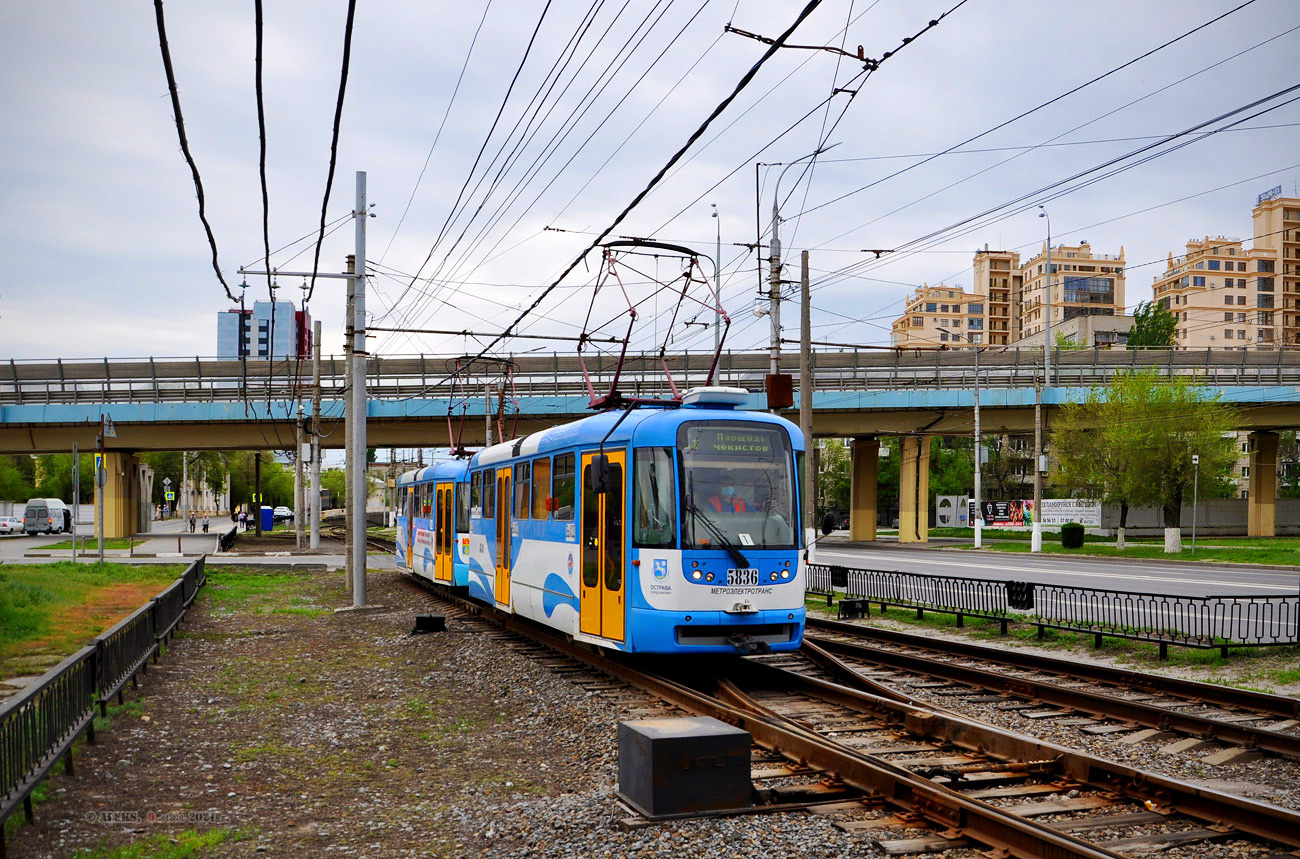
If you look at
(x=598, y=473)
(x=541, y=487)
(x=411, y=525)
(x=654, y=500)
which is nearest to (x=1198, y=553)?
(x=411, y=525)

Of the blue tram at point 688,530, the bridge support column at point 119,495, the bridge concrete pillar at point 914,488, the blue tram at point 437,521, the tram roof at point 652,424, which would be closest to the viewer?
the blue tram at point 688,530

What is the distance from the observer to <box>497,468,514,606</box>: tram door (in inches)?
701

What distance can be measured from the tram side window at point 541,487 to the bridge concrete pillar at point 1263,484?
5045 cm

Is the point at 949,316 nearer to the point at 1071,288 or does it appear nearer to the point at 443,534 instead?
the point at 1071,288

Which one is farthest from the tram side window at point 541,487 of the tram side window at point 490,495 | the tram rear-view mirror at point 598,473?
the tram side window at point 490,495

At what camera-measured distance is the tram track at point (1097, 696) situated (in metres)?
9.68

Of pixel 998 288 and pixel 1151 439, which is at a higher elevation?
pixel 998 288

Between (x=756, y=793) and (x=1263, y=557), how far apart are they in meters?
36.9

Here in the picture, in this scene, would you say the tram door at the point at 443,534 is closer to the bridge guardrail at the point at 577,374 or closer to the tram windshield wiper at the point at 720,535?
the tram windshield wiper at the point at 720,535

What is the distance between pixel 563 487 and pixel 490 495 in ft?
15.6

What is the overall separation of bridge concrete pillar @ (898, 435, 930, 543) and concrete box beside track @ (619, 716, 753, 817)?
48792 mm

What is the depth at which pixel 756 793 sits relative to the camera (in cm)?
759

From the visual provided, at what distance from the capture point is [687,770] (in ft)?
23.8

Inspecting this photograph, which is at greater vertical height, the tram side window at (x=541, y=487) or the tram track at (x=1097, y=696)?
the tram side window at (x=541, y=487)
